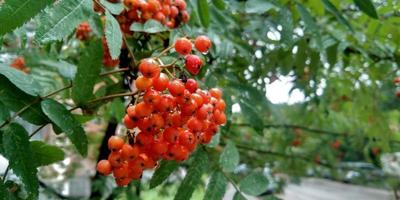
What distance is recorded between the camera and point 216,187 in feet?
3.83

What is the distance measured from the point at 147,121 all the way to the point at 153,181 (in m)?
0.27

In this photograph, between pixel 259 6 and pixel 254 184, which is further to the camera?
pixel 259 6

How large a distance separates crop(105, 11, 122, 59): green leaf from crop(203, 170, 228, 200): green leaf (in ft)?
1.42

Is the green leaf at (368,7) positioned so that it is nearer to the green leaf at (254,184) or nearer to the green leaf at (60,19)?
the green leaf at (254,184)

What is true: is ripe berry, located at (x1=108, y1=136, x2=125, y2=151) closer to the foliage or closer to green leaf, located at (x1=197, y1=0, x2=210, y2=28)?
the foliage

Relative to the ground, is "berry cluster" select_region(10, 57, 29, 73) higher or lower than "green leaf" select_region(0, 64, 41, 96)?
lower

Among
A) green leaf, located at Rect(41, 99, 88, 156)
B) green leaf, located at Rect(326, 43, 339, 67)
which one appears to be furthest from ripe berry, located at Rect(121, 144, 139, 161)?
green leaf, located at Rect(326, 43, 339, 67)

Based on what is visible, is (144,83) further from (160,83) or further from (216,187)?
(216,187)

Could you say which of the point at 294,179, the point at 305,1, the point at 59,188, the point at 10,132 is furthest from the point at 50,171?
the point at 10,132

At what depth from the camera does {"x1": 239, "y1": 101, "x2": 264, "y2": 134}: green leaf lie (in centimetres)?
143

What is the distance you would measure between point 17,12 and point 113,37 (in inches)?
7.4

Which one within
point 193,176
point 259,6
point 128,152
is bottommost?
point 193,176

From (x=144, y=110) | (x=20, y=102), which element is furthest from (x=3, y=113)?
(x=144, y=110)

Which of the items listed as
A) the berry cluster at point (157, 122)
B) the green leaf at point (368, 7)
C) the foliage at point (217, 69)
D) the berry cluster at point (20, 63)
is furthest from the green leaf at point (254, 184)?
the berry cluster at point (20, 63)
